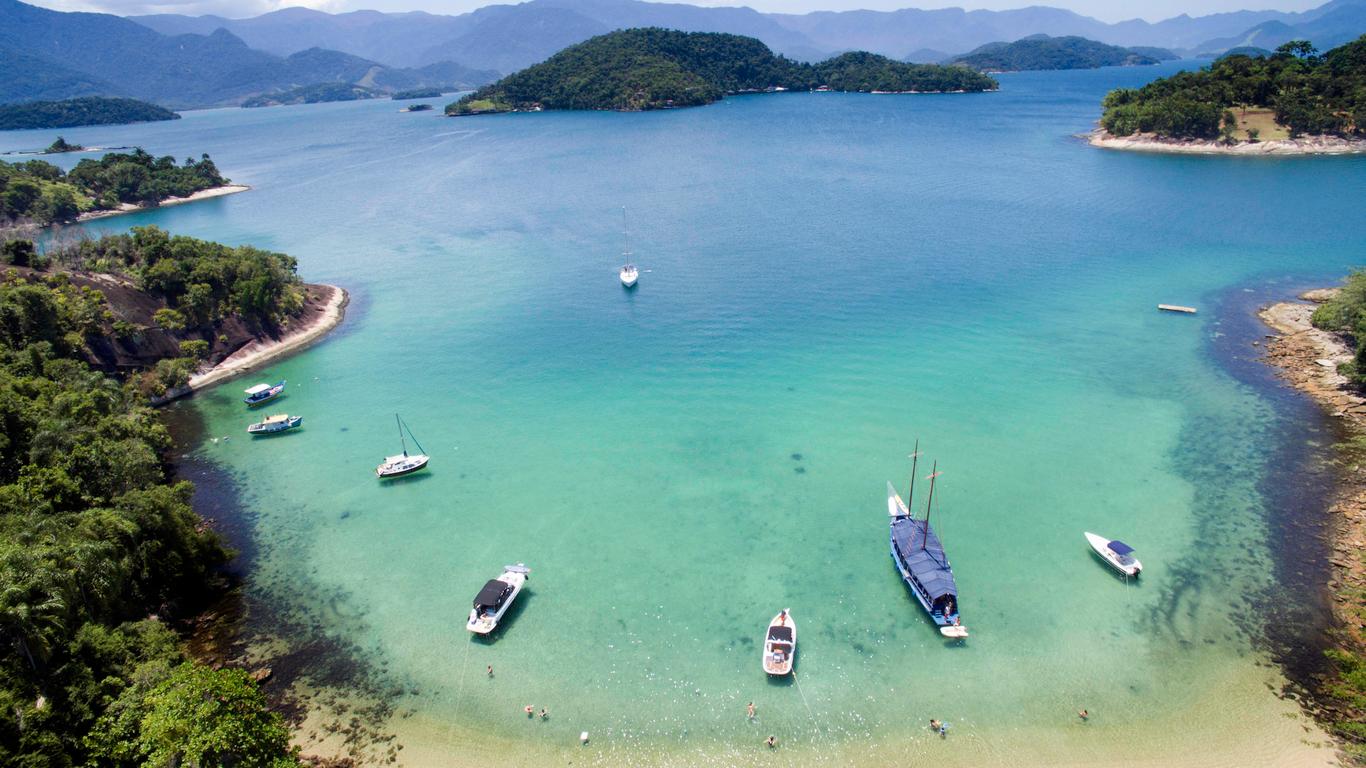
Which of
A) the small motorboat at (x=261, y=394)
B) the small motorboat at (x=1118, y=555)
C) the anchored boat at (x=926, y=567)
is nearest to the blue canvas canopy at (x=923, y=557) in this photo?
the anchored boat at (x=926, y=567)

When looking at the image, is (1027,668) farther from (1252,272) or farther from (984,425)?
(1252,272)

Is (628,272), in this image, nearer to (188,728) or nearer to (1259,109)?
(188,728)

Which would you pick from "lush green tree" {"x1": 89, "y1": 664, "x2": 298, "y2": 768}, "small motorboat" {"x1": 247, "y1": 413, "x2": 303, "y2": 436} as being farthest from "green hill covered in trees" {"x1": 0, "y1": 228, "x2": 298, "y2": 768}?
"small motorboat" {"x1": 247, "y1": 413, "x2": 303, "y2": 436}

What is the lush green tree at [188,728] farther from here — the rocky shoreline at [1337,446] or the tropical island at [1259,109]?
the tropical island at [1259,109]

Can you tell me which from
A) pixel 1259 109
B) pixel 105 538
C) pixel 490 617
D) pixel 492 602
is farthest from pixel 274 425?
pixel 1259 109

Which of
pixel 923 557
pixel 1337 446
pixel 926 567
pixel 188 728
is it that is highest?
pixel 188 728

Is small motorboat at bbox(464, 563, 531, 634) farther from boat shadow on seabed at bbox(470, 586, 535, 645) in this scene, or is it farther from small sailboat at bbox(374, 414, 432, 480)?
small sailboat at bbox(374, 414, 432, 480)
